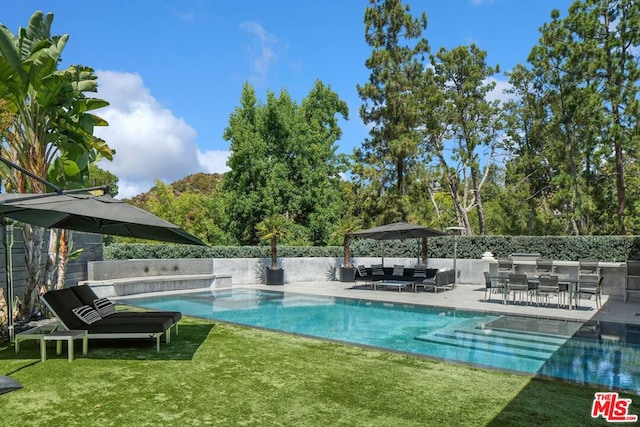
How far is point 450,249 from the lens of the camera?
22172 millimetres

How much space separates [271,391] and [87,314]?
395 centimetres

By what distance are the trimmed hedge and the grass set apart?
40.1ft

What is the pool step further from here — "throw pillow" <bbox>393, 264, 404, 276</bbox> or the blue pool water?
"throw pillow" <bbox>393, 264, 404, 276</bbox>

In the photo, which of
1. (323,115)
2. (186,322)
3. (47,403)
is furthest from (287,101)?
(47,403)

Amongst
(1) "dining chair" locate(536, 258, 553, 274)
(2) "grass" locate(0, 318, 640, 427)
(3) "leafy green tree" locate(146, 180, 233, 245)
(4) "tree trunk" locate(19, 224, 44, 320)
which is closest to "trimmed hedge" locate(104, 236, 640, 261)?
(1) "dining chair" locate(536, 258, 553, 274)

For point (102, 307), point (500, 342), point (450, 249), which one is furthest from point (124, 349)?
point (450, 249)

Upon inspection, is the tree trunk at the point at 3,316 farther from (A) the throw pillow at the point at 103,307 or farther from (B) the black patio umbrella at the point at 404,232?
(B) the black patio umbrella at the point at 404,232

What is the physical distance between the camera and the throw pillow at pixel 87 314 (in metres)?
7.54

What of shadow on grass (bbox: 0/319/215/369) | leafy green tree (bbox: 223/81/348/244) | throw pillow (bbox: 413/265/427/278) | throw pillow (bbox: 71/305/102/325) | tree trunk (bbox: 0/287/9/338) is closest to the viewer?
shadow on grass (bbox: 0/319/215/369)

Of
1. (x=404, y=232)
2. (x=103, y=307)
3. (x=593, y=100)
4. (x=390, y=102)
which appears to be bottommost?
(x=103, y=307)

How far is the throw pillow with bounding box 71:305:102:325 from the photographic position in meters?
7.54

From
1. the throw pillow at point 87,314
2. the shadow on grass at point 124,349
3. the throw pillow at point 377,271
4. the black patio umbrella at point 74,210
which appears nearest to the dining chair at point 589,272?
the throw pillow at point 377,271

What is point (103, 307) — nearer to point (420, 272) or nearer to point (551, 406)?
point (551, 406)

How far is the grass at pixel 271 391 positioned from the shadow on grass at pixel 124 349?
0.03 m
